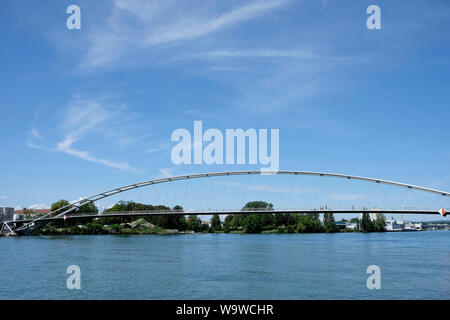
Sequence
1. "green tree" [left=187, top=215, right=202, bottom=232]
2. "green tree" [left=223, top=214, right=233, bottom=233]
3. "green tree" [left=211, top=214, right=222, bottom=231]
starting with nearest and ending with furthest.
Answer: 1. "green tree" [left=187, top=215, right=202, bottom=232]
2. "green tree" [left=223, top=214, right=233, bottom=233]
3. "green tree" [left=211, top=214, right=222, bottom=231]

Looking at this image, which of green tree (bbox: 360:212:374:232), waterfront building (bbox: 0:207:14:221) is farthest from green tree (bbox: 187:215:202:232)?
green tree (bbox: 360:212:374:232)

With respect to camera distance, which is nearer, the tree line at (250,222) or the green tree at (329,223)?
the tree line at (250,222)

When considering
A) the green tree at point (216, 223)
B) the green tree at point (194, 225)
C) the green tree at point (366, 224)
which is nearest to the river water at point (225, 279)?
the green tree at point (194, 225)

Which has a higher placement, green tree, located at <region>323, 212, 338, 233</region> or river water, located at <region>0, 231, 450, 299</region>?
river water, located at <region>0, 231, 450, 299</region>

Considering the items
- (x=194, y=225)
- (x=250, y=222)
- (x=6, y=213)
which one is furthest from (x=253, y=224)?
(x=6, y=213)

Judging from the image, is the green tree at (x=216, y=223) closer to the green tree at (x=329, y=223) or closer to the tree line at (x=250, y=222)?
the tree line at (x=250, y=222)

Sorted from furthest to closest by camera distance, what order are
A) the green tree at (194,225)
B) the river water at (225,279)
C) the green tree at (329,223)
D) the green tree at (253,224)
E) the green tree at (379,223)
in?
the green tree at (379,223) < the green tree at (194,225) < the green tree at (329,223) < the green tree at (253,224) < the river water at (225,279)

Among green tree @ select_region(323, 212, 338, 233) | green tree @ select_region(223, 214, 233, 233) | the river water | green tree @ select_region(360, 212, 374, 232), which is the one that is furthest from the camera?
green tree @ select_region(223, 214, 233, 233)

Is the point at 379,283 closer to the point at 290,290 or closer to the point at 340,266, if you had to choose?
the point at 290,290

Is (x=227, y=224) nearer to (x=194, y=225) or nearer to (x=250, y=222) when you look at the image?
(x=194, y=225)

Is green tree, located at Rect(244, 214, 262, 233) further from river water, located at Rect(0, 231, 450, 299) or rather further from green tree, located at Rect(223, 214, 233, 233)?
river water, located at Rect(0, 231, 450, 299)
